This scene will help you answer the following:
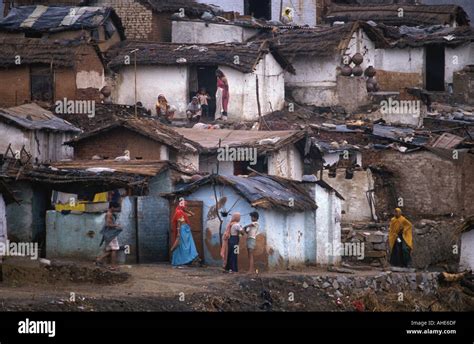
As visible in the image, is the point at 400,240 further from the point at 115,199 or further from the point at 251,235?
the point at 115,199

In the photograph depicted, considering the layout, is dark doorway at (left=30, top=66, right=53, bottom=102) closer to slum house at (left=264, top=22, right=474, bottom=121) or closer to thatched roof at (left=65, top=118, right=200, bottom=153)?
thatched roof at (left=65, top=118, right=200, bottom=153)

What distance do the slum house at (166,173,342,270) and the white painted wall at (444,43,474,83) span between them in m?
15.4

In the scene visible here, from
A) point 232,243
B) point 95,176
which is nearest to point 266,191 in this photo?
point 232,243

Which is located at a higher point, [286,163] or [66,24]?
[66,24]

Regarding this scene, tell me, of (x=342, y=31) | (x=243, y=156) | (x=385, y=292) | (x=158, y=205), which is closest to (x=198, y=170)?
(x=243, y=156)

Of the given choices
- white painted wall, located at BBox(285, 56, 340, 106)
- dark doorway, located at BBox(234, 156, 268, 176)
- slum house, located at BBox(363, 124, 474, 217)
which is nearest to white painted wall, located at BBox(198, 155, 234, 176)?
dark doorway, located at BBox(234, 156, 268, 176)

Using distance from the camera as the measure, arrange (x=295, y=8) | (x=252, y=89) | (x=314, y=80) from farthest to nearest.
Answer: (x=295, y=8), (x=314, y=80), (x=252, y=89)

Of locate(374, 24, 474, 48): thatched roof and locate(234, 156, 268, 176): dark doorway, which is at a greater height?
locate(374, 24, 474, 48): thatched roof

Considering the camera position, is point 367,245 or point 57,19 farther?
point 57,19

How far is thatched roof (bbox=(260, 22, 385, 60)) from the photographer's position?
42438 millimetres

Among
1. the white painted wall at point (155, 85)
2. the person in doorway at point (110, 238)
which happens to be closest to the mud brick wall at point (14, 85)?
the white painted wall at point (155, 85)

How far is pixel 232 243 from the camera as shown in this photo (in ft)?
92.9

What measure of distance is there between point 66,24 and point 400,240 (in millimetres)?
13174
